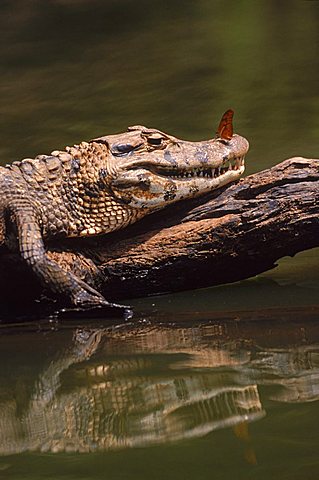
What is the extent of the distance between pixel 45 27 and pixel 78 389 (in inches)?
417

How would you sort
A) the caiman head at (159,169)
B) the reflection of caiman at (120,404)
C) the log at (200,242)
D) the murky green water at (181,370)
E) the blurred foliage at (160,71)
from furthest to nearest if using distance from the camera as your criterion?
the blurred foliage at (160,71), the caiman head at (159,169), the log at (200,242), the reflection of caiman at (120,404), the murky green water at (181,370)

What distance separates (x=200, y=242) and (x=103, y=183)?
51cm

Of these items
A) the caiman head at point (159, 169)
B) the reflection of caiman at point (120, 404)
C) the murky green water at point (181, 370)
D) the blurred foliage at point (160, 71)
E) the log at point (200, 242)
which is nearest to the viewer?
the murky green water at point (181, 370)

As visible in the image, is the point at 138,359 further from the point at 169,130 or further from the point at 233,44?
the point at 233,44

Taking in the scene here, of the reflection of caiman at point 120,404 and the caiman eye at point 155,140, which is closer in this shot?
the reflection of caiman at point 120,404

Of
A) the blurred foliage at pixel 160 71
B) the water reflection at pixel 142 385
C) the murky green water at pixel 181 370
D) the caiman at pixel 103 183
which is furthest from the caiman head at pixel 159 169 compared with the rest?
the blurred foliage at pixel 160 71

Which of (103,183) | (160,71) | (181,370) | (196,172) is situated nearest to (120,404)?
(181,370)

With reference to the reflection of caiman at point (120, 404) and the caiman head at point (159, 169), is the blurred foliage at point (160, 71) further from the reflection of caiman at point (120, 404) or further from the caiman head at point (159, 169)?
the reflection of caiman at point (120, 404)

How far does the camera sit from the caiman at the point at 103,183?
5.12 metres

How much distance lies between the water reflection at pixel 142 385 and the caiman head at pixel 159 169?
789 millimetres

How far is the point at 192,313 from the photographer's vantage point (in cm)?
489

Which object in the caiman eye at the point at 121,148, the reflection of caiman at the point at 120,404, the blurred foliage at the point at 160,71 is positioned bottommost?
the reflection of caiman at the point at 120,404

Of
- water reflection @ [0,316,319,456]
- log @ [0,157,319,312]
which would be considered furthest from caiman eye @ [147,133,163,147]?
water reflection @ [0,316,319,456]

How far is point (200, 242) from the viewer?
16.8 feet
